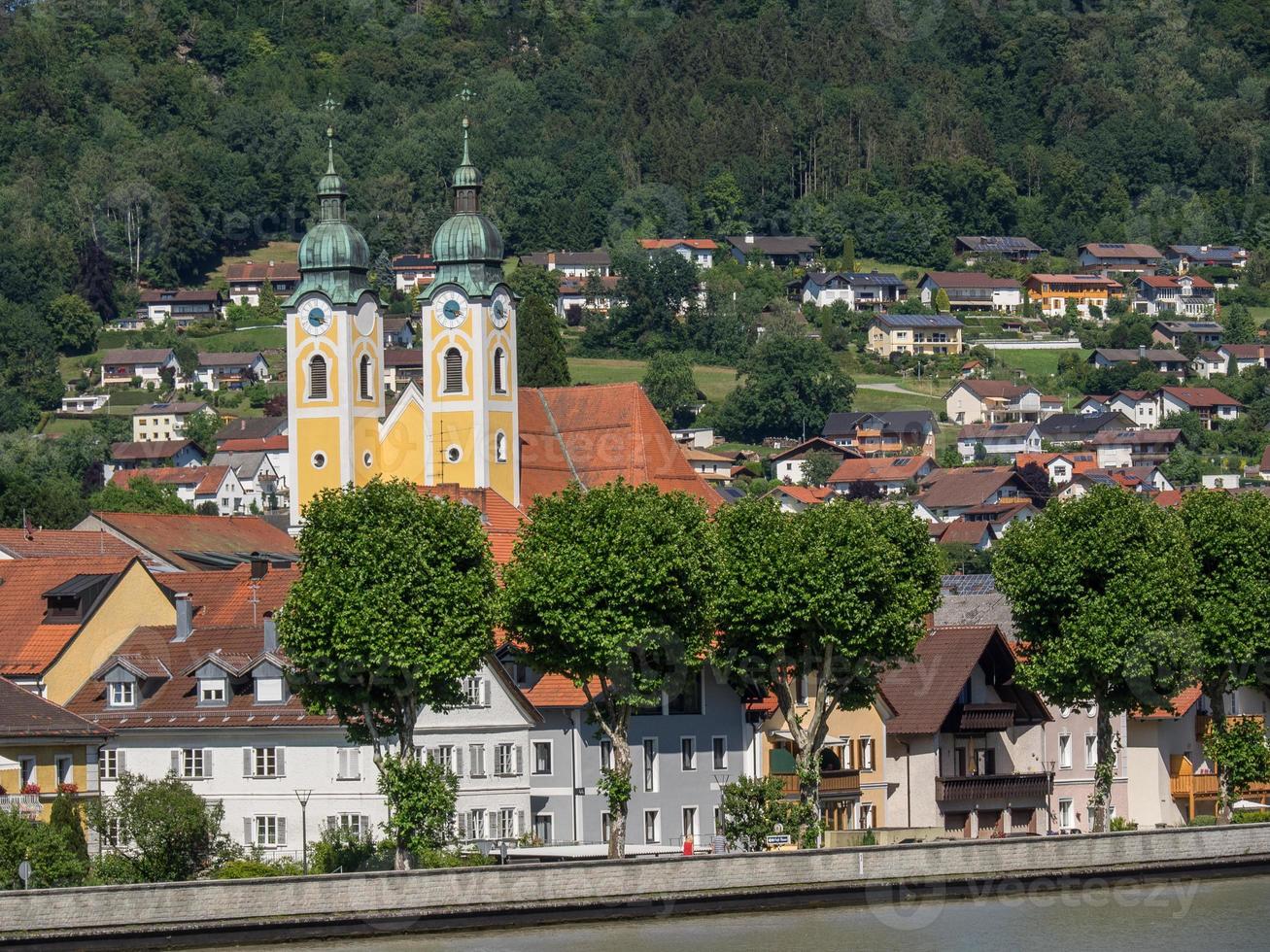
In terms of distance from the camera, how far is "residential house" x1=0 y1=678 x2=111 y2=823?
69.8 metres

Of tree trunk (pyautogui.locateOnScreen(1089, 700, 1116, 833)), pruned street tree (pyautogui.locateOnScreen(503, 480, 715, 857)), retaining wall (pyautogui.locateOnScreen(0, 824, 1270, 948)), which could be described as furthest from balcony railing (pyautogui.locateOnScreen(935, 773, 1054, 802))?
pruned street tree (pyautogui.locateOnScreen(503, 480, 715, 857))

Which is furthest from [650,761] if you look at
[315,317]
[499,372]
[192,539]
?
[315,317]

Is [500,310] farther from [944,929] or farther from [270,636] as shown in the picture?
[944,929]

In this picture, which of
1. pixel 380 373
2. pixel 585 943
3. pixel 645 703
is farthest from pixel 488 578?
pixel 380 373

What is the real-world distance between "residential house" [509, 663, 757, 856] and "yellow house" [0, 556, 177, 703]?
401 inches

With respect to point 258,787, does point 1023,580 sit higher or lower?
higher

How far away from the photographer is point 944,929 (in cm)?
6700

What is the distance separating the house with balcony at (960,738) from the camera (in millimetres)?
86375

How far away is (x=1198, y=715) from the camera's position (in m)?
96.5

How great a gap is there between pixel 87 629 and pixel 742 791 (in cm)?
1815

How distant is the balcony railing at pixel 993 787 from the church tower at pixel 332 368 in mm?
47822

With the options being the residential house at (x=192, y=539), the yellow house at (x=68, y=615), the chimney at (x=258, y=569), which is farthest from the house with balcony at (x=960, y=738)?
the residential house at (x=192, y=539)

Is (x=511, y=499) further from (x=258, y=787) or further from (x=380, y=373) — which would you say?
(x=258, y=787)

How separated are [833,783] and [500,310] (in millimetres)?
50695
